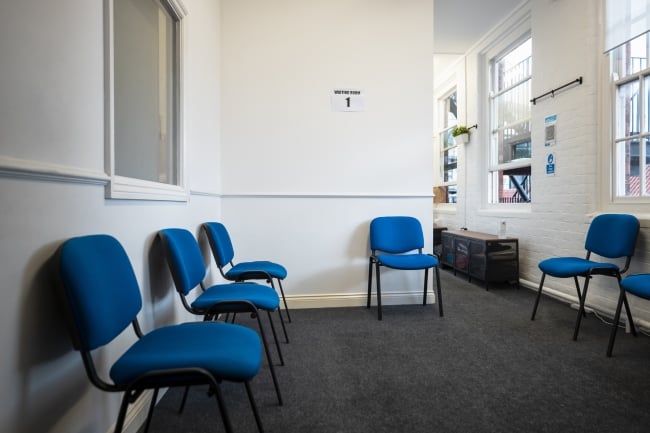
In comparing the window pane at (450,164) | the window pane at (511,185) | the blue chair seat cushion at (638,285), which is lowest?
the blue chair seat cushion at (638,285)

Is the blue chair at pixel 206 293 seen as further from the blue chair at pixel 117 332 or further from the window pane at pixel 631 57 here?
the window pane at pixel 631 57

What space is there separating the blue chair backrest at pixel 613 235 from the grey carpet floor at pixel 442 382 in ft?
2.00

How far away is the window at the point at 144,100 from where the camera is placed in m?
1.43

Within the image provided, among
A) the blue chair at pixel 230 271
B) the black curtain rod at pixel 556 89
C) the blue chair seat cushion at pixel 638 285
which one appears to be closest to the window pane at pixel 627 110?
the black curtain rod at pixel 556 89

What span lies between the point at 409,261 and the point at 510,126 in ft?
9.20

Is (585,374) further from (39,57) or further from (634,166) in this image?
(39,57)

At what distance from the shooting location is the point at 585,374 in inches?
76.2

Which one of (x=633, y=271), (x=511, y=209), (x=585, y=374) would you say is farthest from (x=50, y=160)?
(x=511, y=209)

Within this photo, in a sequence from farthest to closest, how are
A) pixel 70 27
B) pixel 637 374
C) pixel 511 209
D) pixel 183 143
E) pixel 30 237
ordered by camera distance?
pixel 511 209 < pixel 183 143 < pixel 637 374 < pixel 70 27 < pixel 30 237

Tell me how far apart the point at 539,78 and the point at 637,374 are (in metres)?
3.10

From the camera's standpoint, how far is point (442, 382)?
1.86 metres

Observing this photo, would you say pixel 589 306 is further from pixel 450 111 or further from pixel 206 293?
pixel 450 111

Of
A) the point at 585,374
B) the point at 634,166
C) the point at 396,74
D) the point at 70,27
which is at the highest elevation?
the point at 396,74

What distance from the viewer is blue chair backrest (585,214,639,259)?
8.34 feet
